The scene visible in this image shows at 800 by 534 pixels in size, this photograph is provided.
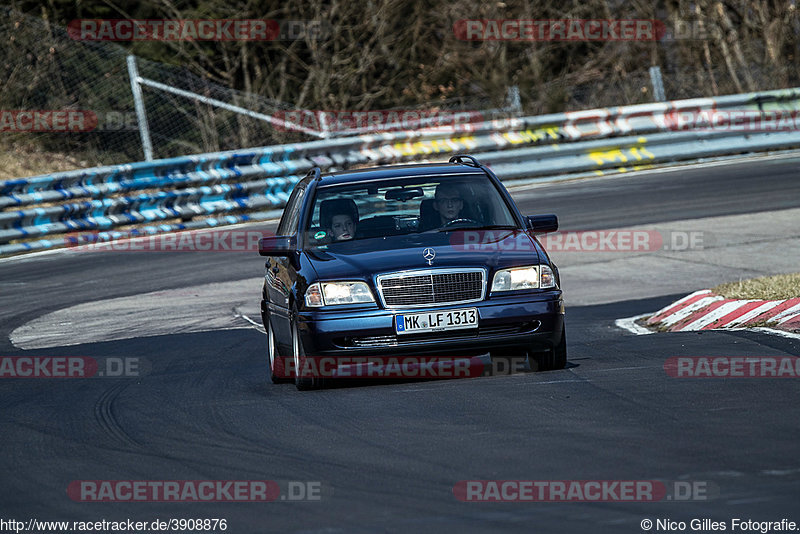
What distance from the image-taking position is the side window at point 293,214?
9.46 meters

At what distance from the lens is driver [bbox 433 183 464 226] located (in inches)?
354

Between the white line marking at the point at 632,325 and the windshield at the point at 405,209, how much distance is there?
2.22 metres

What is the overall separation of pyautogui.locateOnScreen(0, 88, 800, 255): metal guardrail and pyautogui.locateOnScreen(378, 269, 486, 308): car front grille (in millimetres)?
12627

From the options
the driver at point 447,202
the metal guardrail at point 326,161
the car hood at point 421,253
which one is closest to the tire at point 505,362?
the car hood at point 421,253

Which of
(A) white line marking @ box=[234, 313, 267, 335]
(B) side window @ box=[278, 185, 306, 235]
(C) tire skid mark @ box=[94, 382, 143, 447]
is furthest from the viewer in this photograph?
(A) white line marking @ box=[234, 313, 267, 335]

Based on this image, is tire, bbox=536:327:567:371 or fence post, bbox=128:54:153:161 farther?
fence post, bbox=128:54:153:161

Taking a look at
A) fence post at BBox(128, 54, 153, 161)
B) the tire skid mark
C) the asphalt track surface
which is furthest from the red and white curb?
fence post at BBox(128, 54, 153, 161)

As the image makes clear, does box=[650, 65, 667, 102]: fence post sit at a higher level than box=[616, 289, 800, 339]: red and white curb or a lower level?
higher

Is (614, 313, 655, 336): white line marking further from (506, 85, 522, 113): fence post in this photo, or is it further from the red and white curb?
(506, 85, 522, 113): fence post

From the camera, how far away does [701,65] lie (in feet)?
110

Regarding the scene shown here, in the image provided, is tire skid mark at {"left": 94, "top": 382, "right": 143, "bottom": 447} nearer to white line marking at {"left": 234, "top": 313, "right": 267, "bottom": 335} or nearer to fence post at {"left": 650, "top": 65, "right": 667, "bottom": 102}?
white line marking at {"left": 234, "top": 313, "right": 267, "bottom": 335}

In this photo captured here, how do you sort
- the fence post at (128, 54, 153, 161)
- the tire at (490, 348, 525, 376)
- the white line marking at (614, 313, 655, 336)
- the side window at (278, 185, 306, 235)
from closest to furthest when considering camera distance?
the tire at (490, 348, 525, 376) < the side window at (278, 185, 306, 235) < the white line marking at (614, 313, 655, 336) < the fence post at (128, 54, 153, 161)

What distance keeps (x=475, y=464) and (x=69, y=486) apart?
1.87 metres

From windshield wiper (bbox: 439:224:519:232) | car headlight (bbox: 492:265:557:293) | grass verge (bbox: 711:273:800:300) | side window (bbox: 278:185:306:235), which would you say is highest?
side window (bbox: 278:185:306:235)
